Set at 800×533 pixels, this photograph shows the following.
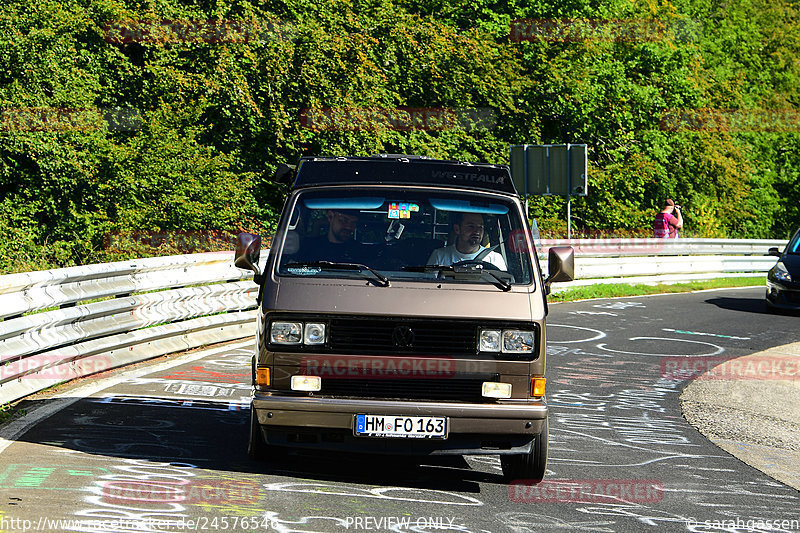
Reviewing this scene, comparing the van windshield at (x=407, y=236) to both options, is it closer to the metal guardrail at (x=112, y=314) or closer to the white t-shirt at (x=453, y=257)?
the white t-shirt at (x=453, y=257)

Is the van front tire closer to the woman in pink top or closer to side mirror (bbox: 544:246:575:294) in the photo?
side mirror (bbox: 544:246:575:294)

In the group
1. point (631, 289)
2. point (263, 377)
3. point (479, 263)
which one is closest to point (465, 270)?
point (479, 263)

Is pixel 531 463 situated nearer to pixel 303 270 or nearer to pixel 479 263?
pixel 479 263

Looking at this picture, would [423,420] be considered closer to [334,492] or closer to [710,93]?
[334,492]

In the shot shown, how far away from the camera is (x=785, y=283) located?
1981 cm

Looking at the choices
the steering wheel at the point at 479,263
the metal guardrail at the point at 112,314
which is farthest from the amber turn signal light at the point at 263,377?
the metal guardrail at the point at 112,314

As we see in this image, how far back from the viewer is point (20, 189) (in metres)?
30.9

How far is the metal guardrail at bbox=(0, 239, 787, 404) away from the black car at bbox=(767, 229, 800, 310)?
9818 millimetres

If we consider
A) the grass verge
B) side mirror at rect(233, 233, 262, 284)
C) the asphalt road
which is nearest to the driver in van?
side mirror at rect(233, 233, 262, 284)

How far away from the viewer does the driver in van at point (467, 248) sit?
7.33m

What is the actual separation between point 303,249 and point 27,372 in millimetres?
3686

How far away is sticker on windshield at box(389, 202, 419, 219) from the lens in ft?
24.3

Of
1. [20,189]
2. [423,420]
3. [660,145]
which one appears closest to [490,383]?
[423,420]

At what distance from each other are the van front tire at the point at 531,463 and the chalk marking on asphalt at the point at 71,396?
3285mm
